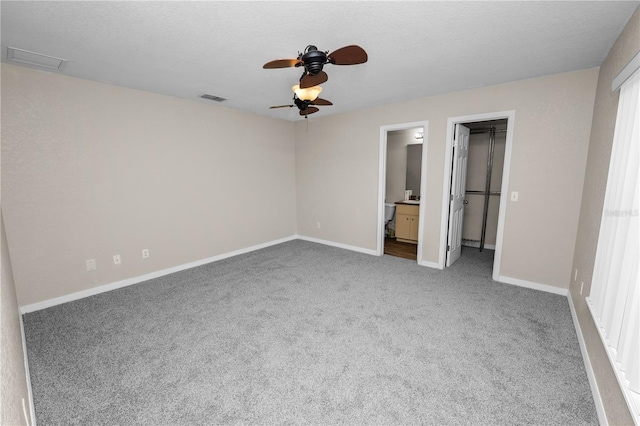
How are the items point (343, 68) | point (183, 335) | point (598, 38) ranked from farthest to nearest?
point (343, 68) < point (183, 335) < point (598, 38)

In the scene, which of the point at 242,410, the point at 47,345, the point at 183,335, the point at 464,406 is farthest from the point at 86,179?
the point at 464,406

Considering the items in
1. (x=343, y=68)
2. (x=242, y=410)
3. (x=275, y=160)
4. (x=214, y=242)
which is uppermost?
(x=343, y=68)

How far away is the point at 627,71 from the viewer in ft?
5.71

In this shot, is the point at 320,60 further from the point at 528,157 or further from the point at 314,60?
the point at 528,157

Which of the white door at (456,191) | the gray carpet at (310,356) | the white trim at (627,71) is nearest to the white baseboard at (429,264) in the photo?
the white door at (456,191)

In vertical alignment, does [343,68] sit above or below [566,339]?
above

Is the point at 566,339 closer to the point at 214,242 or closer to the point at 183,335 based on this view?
the point at 183,335

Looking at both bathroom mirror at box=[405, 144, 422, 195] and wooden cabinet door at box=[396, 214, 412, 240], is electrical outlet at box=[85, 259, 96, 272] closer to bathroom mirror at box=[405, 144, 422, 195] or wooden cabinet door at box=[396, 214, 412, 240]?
wooden cabinet door at box=[396, 214, 412, 240]

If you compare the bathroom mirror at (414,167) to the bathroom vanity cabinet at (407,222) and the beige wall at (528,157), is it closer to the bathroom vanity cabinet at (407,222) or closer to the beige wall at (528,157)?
the bathroom vanity cabinet at (407,222)

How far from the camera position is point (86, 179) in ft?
10.1

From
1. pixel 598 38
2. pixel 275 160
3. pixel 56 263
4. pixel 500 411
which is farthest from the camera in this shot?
pixel 275 160

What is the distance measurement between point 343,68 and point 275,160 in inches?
110

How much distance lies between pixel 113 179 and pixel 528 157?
500 centimetres

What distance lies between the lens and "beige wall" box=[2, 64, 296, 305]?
107 inches
